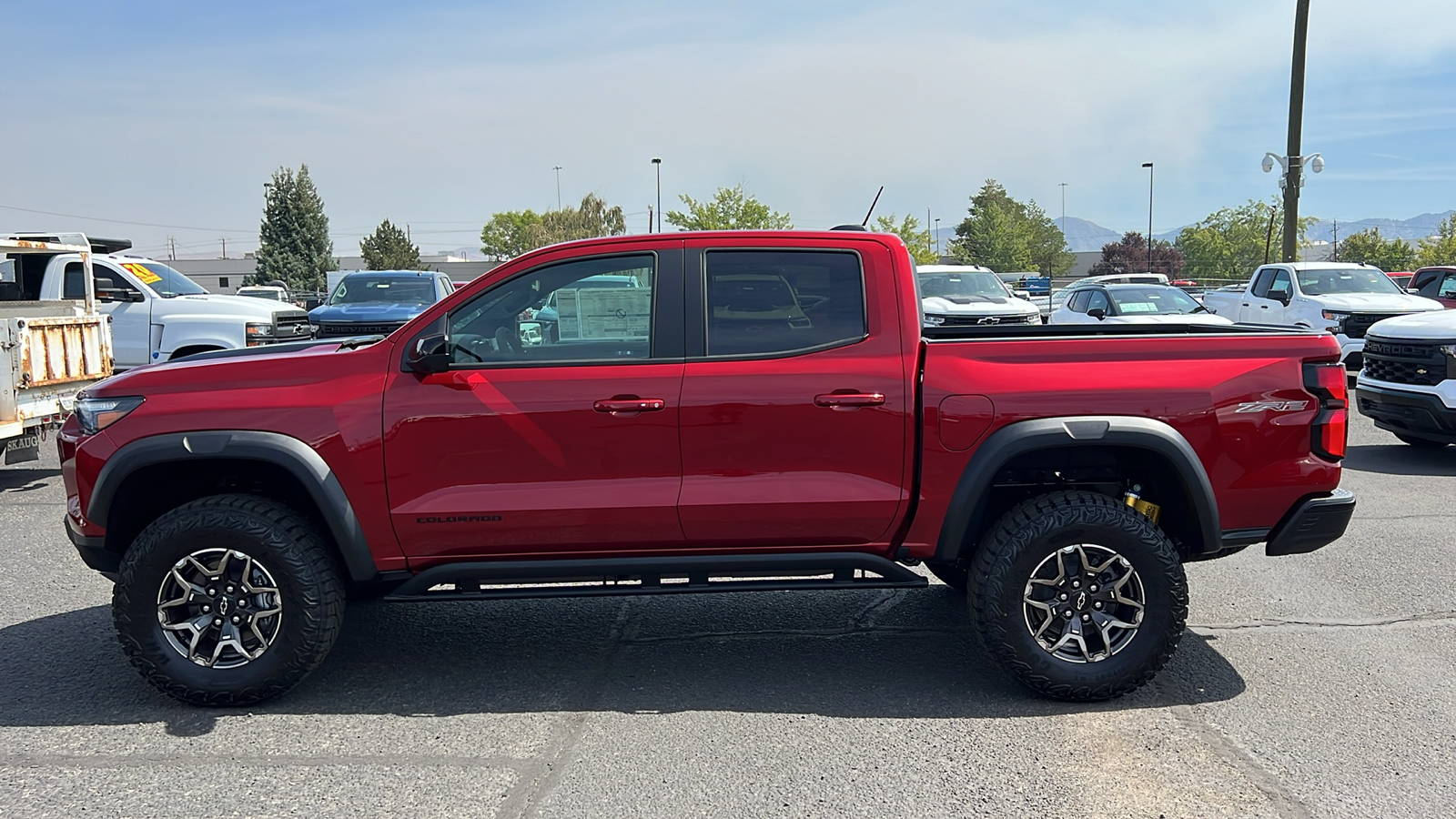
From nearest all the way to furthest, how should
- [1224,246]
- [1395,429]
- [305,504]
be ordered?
[305,504] < [1395,429] < [1224,246]

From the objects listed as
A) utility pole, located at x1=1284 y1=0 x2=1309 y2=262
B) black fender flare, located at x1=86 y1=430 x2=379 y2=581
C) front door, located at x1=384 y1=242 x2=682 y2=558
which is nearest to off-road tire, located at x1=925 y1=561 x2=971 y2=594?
front door, located at x1=384 y1=242 x2=682 y2=558

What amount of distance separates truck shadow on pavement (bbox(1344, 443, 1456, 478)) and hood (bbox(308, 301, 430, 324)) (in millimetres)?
11537

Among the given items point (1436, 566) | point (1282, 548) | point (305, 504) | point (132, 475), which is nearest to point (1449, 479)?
point (1436, 566)

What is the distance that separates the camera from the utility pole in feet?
75.0

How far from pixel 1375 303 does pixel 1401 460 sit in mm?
6626

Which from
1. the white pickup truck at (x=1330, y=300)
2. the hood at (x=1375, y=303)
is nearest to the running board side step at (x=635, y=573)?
the white pickup truck at (x=1330, y=300)

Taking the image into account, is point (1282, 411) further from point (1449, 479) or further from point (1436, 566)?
point (1449, 479)

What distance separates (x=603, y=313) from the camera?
4.54 metres

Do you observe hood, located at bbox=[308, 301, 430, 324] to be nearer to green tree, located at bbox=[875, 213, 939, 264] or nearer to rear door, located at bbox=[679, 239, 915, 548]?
rear door, located at bbox=[679, 239, 915, 548]

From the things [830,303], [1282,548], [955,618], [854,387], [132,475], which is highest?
[830,303]

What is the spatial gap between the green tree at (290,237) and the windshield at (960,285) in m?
57.1

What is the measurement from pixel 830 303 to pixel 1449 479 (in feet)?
23.4

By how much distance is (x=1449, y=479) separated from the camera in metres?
9.03

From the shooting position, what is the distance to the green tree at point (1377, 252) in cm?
6619
